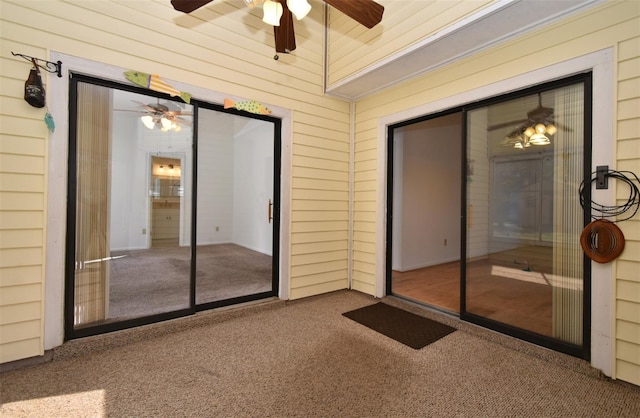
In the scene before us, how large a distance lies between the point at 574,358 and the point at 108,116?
454 cm

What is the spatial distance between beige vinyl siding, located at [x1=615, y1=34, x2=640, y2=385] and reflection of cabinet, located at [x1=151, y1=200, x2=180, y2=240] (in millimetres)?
4078

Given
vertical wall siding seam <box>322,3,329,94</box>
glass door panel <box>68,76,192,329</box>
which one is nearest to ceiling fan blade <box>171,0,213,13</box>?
glass door panel <box>68,76,192,329</box>

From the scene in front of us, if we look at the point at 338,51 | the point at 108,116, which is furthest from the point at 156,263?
the point at 338,51

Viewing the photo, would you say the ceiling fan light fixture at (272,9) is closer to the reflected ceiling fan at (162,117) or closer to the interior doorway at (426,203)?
the reflected ceiling fan at (162,117)

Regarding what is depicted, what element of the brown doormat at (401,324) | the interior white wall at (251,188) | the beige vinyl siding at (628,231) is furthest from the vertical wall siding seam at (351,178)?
the beige vinyl siding at (628,231)

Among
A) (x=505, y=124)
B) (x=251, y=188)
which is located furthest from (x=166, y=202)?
(x=505, y=124)

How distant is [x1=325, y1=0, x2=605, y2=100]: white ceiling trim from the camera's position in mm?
2146

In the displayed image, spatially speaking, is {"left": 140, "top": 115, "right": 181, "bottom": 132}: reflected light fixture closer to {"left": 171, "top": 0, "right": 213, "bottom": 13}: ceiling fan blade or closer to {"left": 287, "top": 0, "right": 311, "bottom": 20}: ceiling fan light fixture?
{"left": 171, "top": 0, "right": 213, "bottom": 13}: ceiling fan blade

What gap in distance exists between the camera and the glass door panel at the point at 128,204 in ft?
7.93

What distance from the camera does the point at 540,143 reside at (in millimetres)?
2457

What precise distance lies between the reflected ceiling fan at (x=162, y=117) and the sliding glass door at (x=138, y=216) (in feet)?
0.05

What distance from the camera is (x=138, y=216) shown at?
3293mm

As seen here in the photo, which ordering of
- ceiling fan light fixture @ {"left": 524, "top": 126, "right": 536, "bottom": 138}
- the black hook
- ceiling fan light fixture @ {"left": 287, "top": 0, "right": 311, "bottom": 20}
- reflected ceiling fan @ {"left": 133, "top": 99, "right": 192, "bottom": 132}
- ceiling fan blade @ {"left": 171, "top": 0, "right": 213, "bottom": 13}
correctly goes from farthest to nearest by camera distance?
reflected ceiling fan @ {"left": 133, "top": 99, "right": 192, "bottom": 132}, ceiling fan light fixture @ {"left": 524, "top": 126, "right": 536, "bottom": 138}, the black hook, ceiling fan blade @ {"left": 171, "top": 0, "right": 213, "bottom": 13}, ceiling fan light fixture @ {"left": 287, "top": 0, "right": 311, "bottom": 20}

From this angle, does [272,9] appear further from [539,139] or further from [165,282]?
[165,282]
